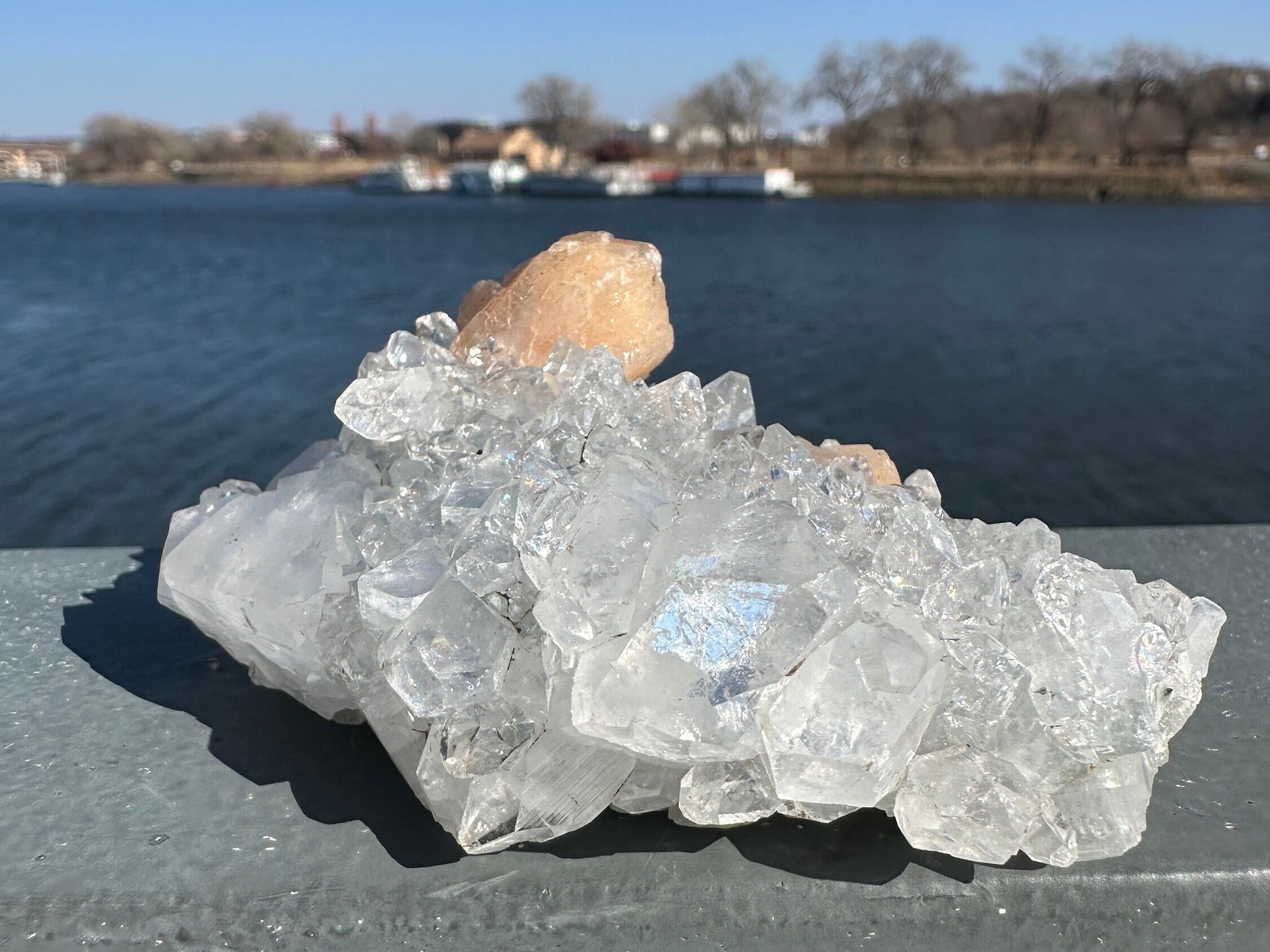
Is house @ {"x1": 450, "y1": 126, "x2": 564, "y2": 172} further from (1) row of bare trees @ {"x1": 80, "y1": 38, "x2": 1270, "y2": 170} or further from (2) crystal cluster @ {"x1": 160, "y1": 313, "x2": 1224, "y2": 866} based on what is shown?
(2) crystal cluster @ {"x1": 160, "y1": 313, "x2": 1224, "y2": 866}

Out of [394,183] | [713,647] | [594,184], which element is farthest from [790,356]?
[394,183]

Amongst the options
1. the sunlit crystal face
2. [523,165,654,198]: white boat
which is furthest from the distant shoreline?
the sunlit crystal face

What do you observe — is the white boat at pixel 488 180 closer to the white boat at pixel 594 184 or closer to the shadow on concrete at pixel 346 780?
the white boat at pixel 594 184

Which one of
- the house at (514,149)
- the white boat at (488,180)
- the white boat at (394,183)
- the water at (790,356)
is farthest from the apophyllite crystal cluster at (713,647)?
the house at (514,149)

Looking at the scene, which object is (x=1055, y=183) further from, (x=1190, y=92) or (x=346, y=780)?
(x=346, y=780)

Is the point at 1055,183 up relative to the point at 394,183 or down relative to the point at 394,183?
up

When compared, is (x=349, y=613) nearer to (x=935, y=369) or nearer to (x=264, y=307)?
(x=935, y=369)
